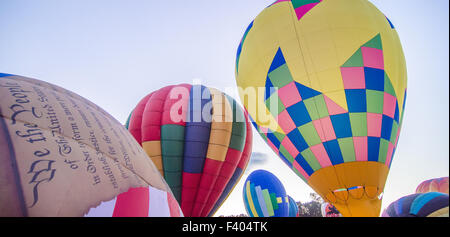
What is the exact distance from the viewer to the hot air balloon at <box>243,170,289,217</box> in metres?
14.2

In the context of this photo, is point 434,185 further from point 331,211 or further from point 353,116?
point 353,116

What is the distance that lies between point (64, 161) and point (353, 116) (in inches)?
198

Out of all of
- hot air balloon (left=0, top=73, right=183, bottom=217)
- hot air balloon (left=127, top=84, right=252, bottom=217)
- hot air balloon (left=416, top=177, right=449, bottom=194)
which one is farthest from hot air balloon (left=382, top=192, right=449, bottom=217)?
hot air balloon (left=416, top=177, right=449, bottom=194)

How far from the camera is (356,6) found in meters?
5.38

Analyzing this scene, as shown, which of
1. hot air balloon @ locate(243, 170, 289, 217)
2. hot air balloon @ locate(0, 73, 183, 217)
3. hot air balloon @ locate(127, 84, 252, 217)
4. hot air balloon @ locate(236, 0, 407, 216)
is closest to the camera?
hot air balloon @ locate(0, 73, 183, 217)

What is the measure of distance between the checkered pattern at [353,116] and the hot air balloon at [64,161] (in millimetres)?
4123

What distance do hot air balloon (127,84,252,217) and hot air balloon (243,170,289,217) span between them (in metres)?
6.63

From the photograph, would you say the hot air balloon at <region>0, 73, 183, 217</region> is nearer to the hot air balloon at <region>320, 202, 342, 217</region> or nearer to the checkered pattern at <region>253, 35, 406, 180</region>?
the checkered pattern at <region>253, 35, 406, 180</region>

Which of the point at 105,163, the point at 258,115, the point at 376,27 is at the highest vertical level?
the point at 376,27

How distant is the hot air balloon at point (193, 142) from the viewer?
7.50 metres

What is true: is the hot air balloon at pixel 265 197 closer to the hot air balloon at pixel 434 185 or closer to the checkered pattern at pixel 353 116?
the hot air balloon at pixel 434 185
